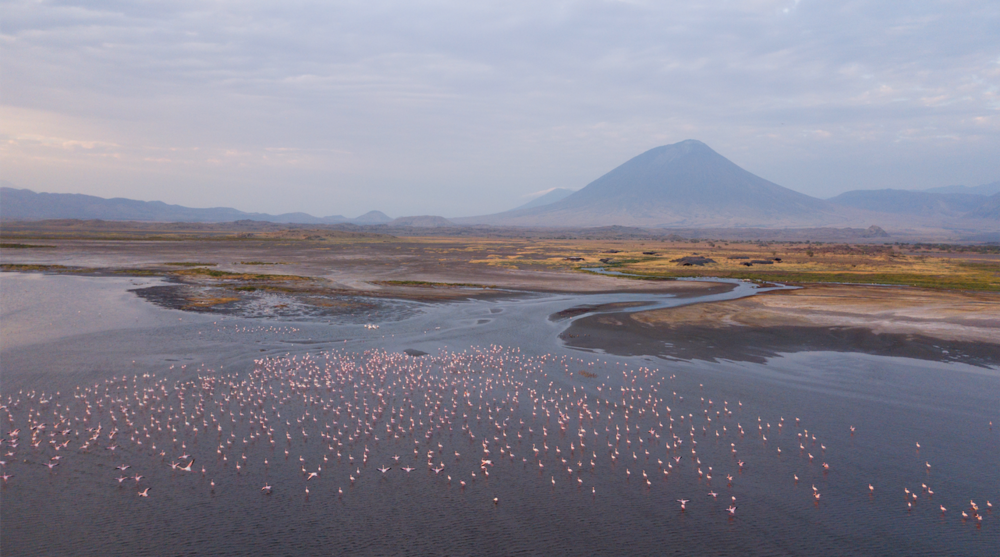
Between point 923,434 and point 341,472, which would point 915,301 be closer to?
point 923,434

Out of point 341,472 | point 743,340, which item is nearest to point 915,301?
point 743,340

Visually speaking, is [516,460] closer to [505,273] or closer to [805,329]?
[805,329]

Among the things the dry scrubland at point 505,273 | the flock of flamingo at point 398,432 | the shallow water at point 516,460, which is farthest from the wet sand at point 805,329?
the flock of flamingo at point 398,432

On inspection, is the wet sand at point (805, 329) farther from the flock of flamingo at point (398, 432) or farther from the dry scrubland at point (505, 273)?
the flock of flamingo at point (398, 432)

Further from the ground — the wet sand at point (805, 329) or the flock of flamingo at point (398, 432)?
the wet sand at point (805, 329)

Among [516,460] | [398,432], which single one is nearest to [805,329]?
[516,460]
